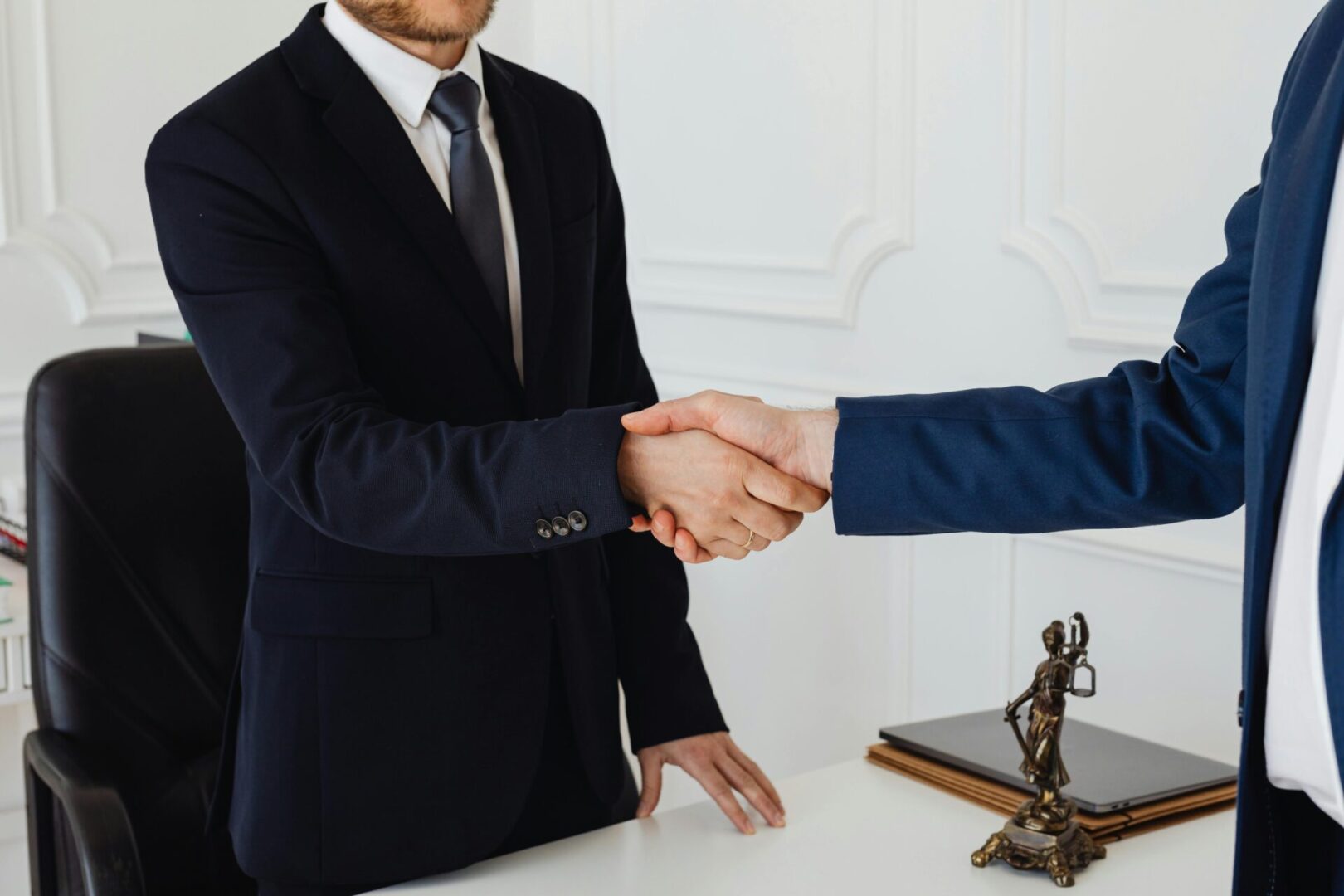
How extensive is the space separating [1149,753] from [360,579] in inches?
37.8

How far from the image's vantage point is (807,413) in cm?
145

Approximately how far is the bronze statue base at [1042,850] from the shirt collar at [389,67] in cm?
98

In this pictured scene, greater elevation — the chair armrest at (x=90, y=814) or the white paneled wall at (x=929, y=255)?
the white paneled wall at (x=929, y=255)

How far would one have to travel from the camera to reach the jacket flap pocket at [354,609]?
4.92ft

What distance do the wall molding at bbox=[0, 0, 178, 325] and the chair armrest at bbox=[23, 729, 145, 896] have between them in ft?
5.66

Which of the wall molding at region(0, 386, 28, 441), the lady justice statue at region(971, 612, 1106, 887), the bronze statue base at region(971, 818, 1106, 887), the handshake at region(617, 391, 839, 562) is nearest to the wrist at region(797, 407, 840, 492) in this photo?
the handshake at region(617, 391, 839, 562)

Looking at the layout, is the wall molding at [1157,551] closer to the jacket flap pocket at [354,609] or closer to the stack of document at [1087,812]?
the stack of document at [1087,812]

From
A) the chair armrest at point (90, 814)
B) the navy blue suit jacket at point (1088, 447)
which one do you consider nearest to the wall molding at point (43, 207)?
the chair armrest at point (90, 814)

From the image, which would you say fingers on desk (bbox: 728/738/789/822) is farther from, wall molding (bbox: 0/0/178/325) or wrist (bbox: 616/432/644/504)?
wall molding (bbox: 0/0/178/325)

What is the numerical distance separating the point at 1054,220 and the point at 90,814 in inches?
64.8

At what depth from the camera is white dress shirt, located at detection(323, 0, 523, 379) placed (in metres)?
1.57

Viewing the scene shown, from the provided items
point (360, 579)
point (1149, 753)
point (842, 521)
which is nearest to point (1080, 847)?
point (1149, 753)

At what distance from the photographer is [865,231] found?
2719 millimetres

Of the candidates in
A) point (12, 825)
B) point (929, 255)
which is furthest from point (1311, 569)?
point (12, 825)
